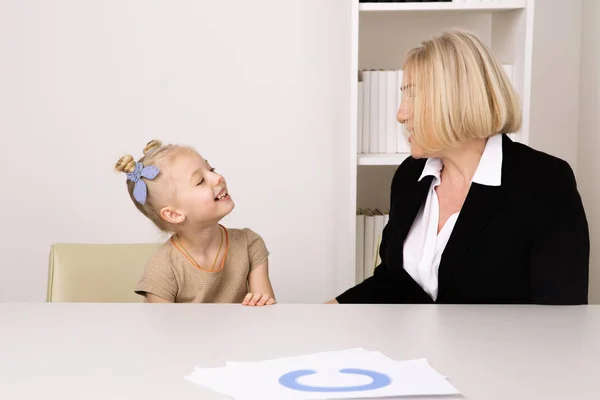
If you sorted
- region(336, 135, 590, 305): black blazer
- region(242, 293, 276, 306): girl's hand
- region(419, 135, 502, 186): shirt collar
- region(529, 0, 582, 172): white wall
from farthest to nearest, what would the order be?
1. region(529, 0, 582, 172): white wall
2. region(419, 135, 502, 186): shirt collar
3. region(336, 135, 590, 305): black blazer
4. region(242, 293, 276, 306): girl's hand

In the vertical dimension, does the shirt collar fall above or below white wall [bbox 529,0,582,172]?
below

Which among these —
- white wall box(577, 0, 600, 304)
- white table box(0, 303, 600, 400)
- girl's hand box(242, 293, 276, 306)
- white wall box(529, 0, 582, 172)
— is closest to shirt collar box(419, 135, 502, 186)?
white table box(0, 303, 600, 400)

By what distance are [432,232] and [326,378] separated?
38.8 inches

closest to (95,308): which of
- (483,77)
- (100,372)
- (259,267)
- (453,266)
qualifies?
(100,372)

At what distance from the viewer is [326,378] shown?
1.12 m

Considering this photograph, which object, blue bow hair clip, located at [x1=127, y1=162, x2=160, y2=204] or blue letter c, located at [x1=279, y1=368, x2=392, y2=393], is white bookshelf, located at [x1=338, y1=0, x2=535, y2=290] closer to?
blue bow hair clip, located at [x1=127, y1=162, x2=160, y2=204]

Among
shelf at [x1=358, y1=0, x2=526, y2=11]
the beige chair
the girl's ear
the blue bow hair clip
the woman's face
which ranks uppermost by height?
shelf at [x1=358, y1=0, x2=526, y2=11]

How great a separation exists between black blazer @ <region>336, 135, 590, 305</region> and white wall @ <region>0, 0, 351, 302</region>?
4.47 feet

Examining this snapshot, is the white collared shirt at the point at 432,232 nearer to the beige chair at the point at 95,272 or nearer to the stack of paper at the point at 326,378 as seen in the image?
the beige chair at the point at 95,272

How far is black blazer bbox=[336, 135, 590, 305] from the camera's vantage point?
1807mm

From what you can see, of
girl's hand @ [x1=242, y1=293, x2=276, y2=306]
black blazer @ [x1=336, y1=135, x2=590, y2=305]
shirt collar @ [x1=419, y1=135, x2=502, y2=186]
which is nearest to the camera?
girl's hand @ [x1=242, y1=293, x2=276, y2=306]

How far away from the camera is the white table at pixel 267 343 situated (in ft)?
3.60

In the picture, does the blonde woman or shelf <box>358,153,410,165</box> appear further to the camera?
shelf <box>358,153,410,165</box>

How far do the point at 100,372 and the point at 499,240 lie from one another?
3.53 feet
